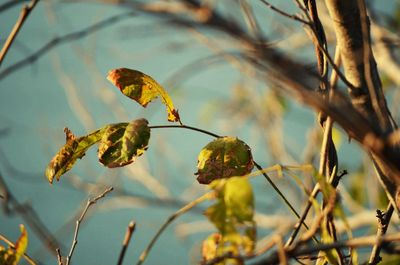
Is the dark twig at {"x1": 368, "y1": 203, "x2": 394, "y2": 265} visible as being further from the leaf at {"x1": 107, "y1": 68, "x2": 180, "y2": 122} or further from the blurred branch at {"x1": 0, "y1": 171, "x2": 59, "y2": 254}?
the blurred branch at {"x1": 0, "y1": 171, "x2": 59, "y2": 254}

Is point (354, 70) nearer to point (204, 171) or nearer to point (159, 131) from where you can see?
point (204, 171)

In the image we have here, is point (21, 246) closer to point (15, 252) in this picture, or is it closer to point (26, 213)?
point (15, 252)

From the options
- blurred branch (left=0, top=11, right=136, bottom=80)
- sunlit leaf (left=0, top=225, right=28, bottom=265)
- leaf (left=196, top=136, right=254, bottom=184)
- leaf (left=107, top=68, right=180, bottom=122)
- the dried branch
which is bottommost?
the dried branch

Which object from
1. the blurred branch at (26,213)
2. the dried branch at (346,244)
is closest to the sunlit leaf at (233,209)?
the dried branch at (346,244)

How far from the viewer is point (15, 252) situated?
1.32ft

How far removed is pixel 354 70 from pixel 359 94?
0.08 feet

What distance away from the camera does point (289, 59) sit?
0.23m

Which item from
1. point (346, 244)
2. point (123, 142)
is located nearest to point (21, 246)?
point (123, 142)

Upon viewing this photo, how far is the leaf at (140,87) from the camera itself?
45cm

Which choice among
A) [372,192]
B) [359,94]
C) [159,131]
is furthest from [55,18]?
[359,94]

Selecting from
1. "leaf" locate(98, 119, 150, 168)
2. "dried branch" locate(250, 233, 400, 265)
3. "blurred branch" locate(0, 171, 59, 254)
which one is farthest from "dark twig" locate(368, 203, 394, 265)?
"blurred branch" locate(0, 171, 59, 254)

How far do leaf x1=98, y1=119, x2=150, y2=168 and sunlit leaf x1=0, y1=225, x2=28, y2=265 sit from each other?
0.09m

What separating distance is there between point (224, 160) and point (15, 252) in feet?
0.65

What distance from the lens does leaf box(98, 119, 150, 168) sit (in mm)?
417
